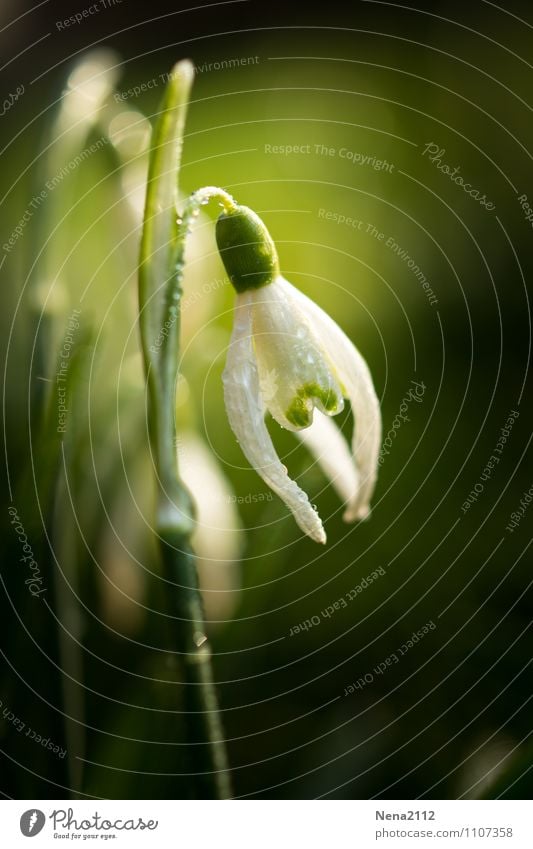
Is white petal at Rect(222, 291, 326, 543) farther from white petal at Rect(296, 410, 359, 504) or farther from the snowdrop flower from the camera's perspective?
white petal at Rect(296, 410, 359, 504)

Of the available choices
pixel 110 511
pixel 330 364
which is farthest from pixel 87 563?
pixel 330 364

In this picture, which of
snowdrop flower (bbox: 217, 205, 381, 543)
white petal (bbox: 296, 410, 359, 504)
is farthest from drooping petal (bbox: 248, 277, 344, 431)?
white petal (bbox: 296, 410, 359, 504)

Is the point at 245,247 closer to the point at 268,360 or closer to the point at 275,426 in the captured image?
the point at 268,360

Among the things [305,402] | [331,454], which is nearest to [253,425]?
[305,402]

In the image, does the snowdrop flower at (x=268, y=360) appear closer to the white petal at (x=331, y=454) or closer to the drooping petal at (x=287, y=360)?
the drooping petal at (x=287, y=360)

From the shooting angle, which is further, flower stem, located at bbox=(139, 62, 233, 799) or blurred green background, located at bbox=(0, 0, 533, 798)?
blurred green background, located at bbox=(0, 0, 533, 798)

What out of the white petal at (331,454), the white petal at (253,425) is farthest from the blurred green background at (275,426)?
the white petal at (253,425)
